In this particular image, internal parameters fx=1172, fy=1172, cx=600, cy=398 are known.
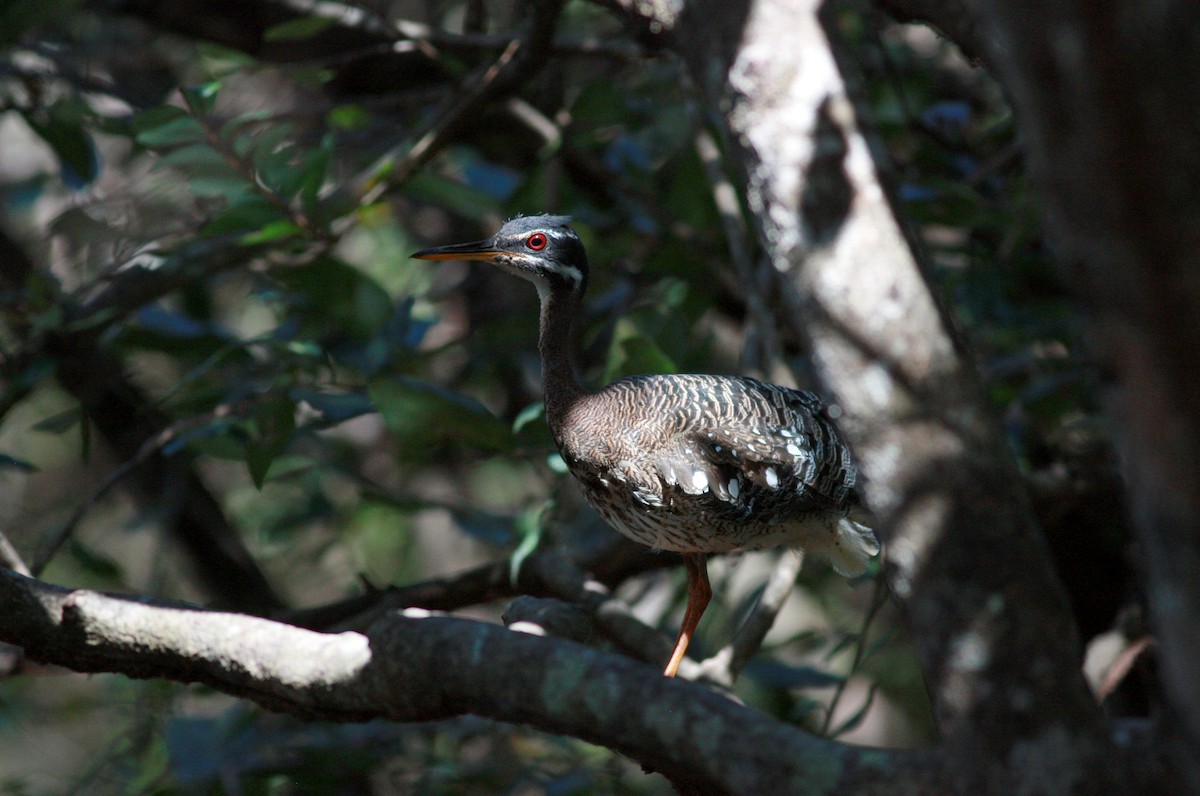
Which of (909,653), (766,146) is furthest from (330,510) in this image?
(766,146)

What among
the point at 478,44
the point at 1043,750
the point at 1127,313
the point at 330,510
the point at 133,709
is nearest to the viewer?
the point at 1127,313

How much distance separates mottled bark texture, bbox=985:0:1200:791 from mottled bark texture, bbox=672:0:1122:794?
28 cm

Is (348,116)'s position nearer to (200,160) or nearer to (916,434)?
(200,160)

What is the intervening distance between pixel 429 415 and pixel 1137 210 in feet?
8.38

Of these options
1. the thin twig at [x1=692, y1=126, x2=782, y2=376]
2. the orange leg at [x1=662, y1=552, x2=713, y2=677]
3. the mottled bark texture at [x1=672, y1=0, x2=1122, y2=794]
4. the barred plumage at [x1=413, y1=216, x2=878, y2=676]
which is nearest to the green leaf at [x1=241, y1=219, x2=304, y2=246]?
the barred plumage at [x1=413, y1=216, x2=878, y2=676]

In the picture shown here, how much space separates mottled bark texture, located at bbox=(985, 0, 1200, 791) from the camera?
1.12 meters

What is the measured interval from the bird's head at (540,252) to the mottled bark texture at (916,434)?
202cm

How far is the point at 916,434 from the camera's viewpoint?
1571 millimetres

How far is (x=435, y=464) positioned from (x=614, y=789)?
2050 millimetres

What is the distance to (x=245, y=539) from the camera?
260 inches

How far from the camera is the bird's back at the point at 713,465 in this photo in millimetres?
3113

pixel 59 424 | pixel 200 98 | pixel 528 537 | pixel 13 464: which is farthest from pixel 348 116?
pixel 528 537

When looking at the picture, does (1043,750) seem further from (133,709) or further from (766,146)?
(133,709)

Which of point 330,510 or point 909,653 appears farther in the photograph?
point 909,653
